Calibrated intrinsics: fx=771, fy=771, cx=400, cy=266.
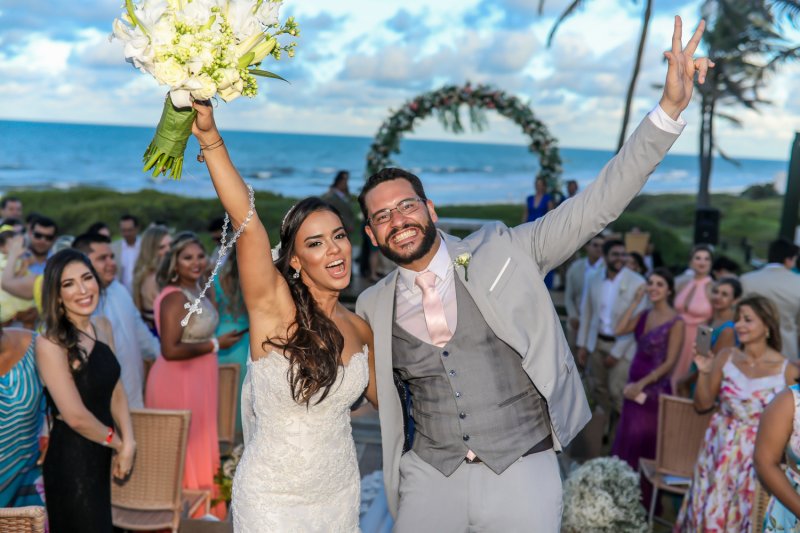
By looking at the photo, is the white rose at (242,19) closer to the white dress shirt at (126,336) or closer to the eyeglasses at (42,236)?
the white dress shirt at (126,336)

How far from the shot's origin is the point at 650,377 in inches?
225

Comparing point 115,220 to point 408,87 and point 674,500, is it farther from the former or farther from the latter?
point 408,87

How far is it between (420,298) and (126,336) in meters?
2.82

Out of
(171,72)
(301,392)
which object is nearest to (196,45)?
(171,72)

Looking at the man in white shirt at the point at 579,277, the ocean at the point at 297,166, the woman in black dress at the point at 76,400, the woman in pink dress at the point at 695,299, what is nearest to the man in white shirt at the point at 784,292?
the woman in pink dress at the point at 695,299

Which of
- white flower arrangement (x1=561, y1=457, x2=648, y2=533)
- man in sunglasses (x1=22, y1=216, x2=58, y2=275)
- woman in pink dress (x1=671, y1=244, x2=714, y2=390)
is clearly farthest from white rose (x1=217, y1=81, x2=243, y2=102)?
man in sunglasses (x1=22, y1=216, x2=58, y2=275)

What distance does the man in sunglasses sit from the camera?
691cm

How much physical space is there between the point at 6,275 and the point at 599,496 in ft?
15.4

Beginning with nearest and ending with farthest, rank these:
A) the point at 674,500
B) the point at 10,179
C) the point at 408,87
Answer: the point at 674,500, the point at 10,179, the point at 408,87

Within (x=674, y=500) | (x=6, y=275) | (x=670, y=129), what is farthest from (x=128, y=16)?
(x=674, y=500)

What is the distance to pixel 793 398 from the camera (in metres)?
3.01

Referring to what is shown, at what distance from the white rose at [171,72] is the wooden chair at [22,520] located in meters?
1.47

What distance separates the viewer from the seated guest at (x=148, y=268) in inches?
240

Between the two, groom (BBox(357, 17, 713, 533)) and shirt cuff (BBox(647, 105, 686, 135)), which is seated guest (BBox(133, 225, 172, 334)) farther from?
shirt cuff (BBox(647, 105, 686, 135))
